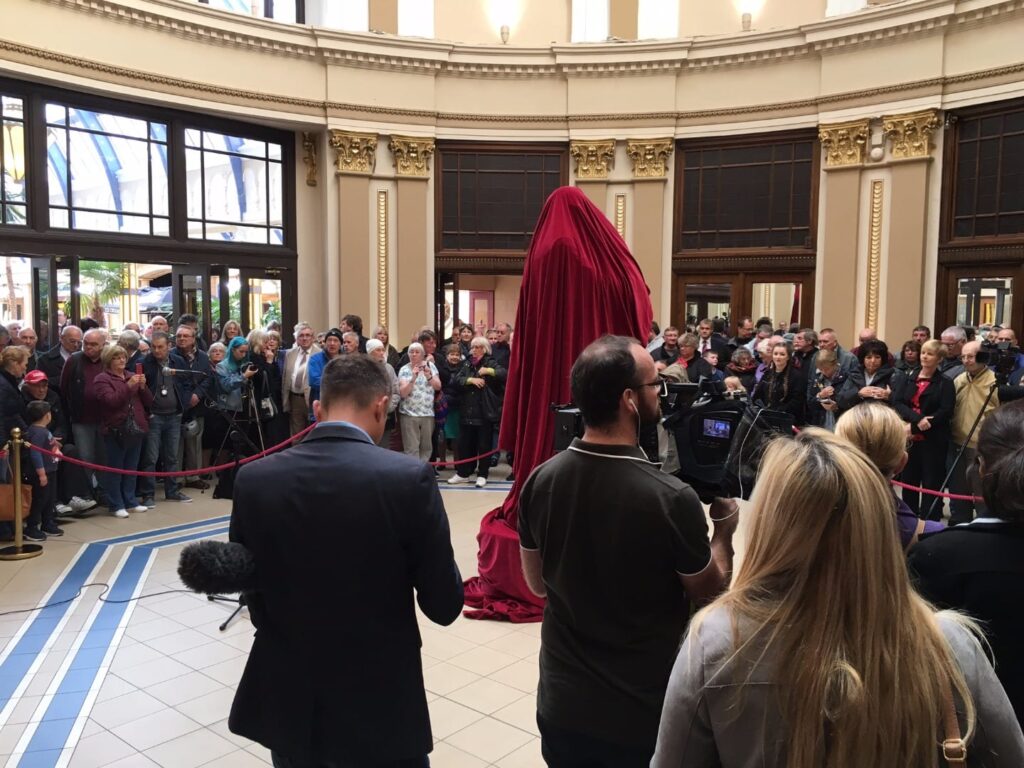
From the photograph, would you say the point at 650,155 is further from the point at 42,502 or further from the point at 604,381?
the point at 604,381

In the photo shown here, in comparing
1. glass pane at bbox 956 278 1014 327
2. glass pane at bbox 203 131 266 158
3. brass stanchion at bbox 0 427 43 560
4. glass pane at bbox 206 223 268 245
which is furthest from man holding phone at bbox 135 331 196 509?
glass pane at bbox 956 278 1014 327

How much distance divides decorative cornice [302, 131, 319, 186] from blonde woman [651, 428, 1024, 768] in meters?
13.1

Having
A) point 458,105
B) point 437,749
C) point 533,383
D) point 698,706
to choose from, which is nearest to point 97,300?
point 458,105

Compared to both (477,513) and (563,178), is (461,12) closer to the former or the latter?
(563,178)

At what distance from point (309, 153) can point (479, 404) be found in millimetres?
6557

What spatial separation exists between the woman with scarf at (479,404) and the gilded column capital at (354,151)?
511cm

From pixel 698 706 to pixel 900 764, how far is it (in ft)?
0.93

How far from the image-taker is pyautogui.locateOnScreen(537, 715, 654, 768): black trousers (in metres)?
1.97

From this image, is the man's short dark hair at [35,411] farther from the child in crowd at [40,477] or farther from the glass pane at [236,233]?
the glass pane at [236,233]

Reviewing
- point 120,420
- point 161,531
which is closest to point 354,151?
point 120,420

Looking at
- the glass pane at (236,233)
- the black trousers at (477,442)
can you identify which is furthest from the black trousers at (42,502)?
the glass pane at (236,233)

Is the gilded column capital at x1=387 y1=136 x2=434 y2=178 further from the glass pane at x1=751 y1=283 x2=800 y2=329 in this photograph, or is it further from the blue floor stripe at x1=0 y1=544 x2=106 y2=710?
the blue floor stripe at x1=0 y1=544 x2=106 y2=710

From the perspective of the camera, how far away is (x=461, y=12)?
13906 mm

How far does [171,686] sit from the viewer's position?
13.5 ft
